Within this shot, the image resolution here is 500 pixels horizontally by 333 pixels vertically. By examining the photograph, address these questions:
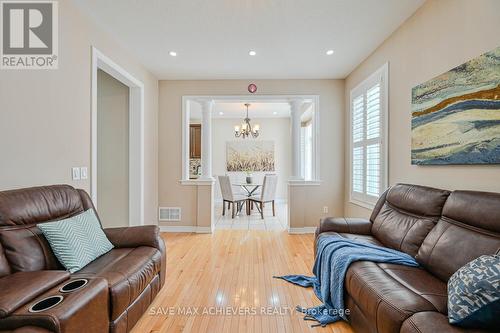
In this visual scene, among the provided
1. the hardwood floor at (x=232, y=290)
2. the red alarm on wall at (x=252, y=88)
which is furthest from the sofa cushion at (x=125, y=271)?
the red alarm on wall at (x=252, y=88)

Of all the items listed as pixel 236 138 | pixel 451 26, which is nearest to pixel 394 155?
pixel 451 26

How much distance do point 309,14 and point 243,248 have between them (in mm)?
3069

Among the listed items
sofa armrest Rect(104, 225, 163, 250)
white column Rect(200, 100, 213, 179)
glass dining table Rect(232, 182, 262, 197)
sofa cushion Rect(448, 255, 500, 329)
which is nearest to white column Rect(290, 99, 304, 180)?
white column Rect(200, 100, 213, 179)

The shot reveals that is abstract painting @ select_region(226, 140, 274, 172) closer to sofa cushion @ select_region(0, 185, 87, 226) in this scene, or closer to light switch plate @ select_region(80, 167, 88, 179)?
light switch plate @ select_region(80, 167, 88, 179)

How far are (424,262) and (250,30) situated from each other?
2824 mm

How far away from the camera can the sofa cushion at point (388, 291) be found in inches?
51.1

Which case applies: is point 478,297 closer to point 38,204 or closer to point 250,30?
point 38,204

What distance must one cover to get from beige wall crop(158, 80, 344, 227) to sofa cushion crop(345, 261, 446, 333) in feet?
9.21

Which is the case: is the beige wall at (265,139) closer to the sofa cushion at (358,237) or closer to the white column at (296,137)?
the white column at (296,137)

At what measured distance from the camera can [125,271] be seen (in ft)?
5.77

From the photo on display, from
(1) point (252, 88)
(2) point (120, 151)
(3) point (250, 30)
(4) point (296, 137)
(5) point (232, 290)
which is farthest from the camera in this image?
(4) point (296, 137)

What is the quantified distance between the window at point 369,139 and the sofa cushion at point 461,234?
1.41 m

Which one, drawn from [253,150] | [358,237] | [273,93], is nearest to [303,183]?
[273,93]

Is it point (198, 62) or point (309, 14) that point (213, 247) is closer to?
point (198, 62)
